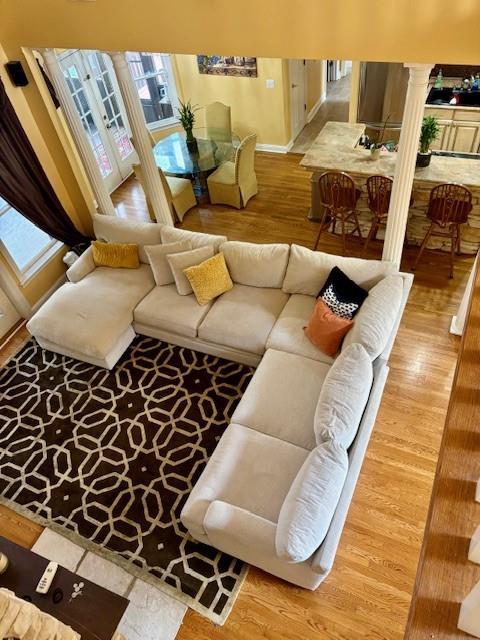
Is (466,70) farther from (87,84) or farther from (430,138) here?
(87,84)

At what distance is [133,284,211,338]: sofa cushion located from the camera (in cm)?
432

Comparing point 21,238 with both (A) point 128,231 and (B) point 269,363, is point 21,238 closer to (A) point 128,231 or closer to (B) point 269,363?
(A) point 128,231

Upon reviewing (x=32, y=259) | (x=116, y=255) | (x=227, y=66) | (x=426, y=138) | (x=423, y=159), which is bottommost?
(x=32, y=259)

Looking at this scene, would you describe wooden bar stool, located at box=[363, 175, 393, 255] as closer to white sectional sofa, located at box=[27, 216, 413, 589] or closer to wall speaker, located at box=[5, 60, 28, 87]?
white sectional sofa, located at box=[27, 216, 413, 589]

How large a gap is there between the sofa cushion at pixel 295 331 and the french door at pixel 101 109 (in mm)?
4113

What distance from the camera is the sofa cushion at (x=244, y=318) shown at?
13.4ft

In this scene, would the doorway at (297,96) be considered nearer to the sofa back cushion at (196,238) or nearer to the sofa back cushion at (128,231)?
the sofa back cushion at (128,231)

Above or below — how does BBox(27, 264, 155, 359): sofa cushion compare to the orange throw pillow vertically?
below

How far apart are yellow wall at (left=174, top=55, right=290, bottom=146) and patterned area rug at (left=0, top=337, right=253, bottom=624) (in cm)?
460

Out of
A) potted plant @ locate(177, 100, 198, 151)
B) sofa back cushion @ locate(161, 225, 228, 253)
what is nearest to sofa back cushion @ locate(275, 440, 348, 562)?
sofa back cushion @ locate(161, 225, 228, 253)

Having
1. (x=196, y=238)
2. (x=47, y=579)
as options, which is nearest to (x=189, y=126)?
(x=196, y=238)

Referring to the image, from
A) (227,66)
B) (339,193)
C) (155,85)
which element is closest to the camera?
(339,193)

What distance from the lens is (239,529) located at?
9.20 feet

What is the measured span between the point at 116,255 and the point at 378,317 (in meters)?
2.88
